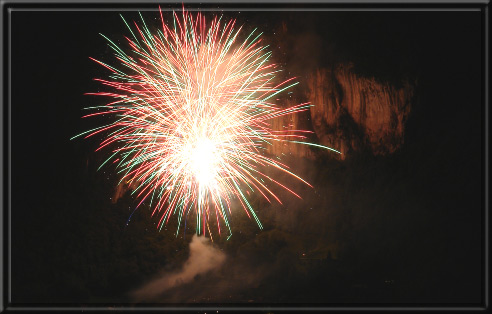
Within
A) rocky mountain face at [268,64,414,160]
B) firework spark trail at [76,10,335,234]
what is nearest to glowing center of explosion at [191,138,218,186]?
firework spark trail at [76,10,335,234]

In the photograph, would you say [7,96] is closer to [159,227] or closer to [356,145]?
[159,227]

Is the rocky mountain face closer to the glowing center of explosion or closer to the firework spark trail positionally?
the firework spark trail

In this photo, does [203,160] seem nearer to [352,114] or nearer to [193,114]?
[193,114]

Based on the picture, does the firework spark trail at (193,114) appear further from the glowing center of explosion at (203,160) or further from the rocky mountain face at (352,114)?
the rocky mountain face at (352,114)

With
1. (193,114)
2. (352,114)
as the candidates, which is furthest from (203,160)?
(352,114)

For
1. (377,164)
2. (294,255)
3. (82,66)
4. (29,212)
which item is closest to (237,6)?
(82,66)
